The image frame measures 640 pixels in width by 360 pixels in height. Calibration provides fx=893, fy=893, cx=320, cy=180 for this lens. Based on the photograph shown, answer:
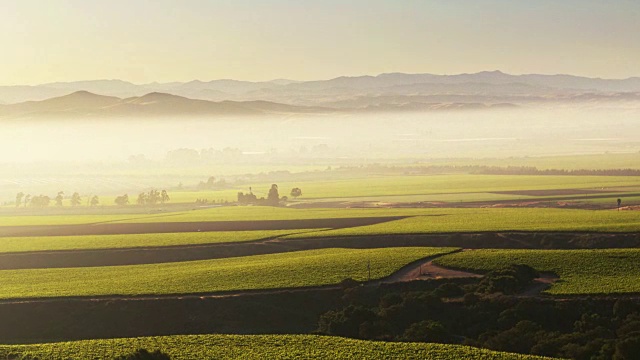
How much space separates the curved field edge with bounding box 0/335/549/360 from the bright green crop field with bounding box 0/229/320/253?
34124 mm

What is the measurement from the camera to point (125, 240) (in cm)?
9712

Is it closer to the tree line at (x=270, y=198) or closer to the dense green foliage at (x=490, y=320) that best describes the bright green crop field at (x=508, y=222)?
the dense green foliage at (x=490, y=320)

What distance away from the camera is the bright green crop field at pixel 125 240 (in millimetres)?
93438

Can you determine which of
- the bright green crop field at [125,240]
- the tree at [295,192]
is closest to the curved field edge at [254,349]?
the bright green crop field at [125,240]

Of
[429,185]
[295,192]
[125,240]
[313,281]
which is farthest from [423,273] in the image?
[429,185]

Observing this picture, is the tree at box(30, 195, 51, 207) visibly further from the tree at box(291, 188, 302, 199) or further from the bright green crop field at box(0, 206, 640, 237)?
Result: the tree at box(291, 188, 302, 199)

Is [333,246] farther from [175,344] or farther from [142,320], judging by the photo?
[175,344]

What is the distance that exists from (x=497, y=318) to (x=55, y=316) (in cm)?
3304

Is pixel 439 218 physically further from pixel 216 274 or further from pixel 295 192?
pixel 295 192

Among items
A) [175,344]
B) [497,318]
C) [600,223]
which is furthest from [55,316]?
[600,223]

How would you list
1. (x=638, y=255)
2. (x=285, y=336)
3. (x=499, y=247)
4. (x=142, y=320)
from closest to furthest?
(x=285, y=336) < (x=142, y=320) < (x=638, y=255) < (x=499, y=247)

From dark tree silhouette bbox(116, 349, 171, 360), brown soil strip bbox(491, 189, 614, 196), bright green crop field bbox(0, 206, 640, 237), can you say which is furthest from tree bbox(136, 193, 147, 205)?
dark tree silhouette bbox(116, 349, 171, 360)

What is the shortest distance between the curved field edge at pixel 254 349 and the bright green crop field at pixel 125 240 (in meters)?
34.1

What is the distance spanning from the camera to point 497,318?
61312 mm
